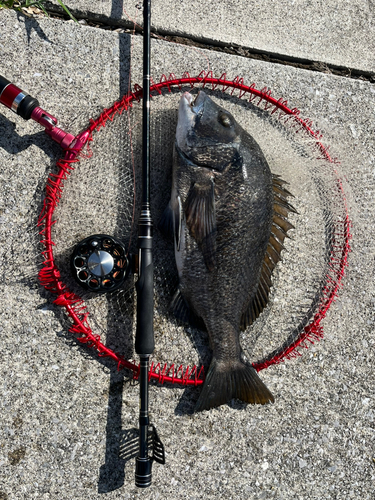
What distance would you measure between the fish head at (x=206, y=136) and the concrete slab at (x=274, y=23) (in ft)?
1.93

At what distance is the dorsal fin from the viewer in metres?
2.08

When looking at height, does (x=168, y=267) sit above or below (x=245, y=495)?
above

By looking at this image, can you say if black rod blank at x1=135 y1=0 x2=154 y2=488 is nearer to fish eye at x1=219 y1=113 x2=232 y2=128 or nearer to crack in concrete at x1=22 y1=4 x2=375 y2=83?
fish eye at x1=219 y1=113 x2=232 y2=128

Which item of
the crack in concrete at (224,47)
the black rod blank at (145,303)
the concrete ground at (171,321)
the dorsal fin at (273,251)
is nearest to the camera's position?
the black rod blank at (145,303)

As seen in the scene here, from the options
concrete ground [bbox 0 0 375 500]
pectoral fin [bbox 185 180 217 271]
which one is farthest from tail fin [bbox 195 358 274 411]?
pectoral fin [bbox 185 180 217 271]

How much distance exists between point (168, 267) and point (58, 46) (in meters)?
1.15

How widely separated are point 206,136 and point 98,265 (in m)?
0.72

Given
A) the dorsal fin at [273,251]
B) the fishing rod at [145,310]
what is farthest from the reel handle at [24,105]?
the dorsal fin at [273,251]

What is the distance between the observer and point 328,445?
2234mm

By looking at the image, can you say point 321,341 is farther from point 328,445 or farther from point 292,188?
point 292,188

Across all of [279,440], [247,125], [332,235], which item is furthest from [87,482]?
[247,125]

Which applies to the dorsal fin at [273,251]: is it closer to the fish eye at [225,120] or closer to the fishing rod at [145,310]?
the fish eye at [225,120]

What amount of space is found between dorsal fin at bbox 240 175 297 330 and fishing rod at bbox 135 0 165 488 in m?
0.48

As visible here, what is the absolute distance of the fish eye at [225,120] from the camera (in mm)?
1964
